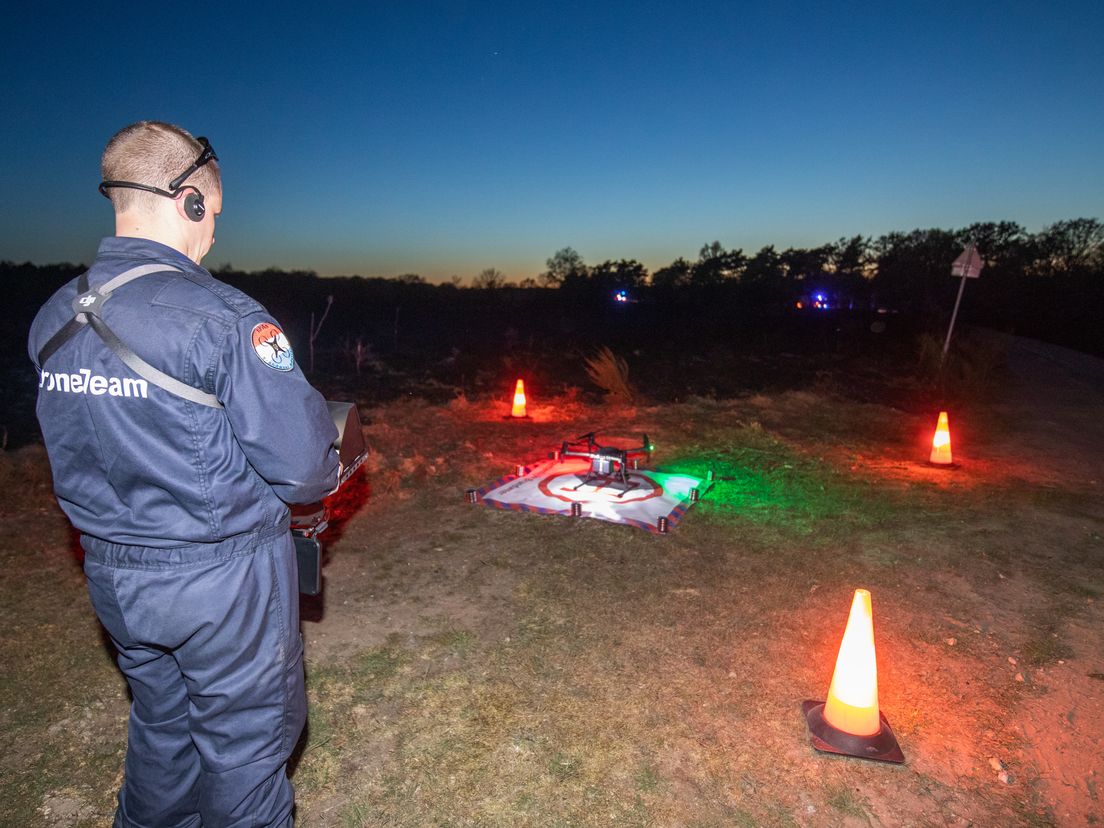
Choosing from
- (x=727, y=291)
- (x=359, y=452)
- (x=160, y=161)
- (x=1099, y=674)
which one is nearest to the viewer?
(x=160, y=161)

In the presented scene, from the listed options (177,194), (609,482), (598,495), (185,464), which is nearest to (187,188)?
(177,194)

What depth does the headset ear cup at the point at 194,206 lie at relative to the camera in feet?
5.84

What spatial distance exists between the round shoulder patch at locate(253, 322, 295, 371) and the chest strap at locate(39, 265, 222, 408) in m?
0.18

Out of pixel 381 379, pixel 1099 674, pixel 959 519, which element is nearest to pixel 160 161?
pixel 1099 674

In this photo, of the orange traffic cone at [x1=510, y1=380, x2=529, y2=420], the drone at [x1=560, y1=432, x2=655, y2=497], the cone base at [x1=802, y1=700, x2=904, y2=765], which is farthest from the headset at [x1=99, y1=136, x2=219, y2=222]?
the orange traffic cone at [x1=510, y1=380, x2=529, y2=420]

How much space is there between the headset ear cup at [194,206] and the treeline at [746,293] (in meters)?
21.1

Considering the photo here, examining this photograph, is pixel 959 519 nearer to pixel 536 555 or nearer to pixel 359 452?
pixel 536 555

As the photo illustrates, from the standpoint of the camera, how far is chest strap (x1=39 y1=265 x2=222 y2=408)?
157 cm

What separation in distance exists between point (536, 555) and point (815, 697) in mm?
2225

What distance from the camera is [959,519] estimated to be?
5.64 meters

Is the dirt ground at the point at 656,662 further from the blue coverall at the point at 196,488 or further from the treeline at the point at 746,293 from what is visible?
the treeline at the point at 746,293

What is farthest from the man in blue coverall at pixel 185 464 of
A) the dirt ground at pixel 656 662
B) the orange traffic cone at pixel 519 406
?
the orange traffic cone at pixel 519 406

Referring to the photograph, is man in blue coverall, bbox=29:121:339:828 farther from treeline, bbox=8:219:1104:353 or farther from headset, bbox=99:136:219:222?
treeline, bbox=8:219:1104:353

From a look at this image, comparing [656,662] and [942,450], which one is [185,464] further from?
[942,450]
